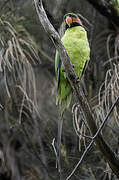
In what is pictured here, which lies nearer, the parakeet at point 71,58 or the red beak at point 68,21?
the parakeet at point 71,58

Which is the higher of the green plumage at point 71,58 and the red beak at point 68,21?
the red beak at point 68,21

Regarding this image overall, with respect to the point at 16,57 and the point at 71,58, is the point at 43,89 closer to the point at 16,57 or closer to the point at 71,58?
the point at 16,57

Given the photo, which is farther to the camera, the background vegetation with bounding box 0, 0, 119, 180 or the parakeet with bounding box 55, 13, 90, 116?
the background vegetation with bounding box 0, 0, 119, 180

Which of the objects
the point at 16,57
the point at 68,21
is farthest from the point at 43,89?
the point at 68,21

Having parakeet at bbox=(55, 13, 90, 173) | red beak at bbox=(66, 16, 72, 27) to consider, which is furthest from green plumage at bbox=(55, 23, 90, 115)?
red beak at bbox=(66, 16, 72, 27)

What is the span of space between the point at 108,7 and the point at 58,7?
0.59 m

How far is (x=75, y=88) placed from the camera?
167cm

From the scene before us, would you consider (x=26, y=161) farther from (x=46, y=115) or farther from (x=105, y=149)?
(x=105, y=149)

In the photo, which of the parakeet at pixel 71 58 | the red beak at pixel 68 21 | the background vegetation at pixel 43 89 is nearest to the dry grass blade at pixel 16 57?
the background vegetation at pixel 43 89

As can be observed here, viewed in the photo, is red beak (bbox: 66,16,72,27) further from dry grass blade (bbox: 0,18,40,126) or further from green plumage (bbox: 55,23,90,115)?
dry grass blade (bbox: 0,18,40,126)

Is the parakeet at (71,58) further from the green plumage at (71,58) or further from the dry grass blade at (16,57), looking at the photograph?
the dry grass blade at (16,57)

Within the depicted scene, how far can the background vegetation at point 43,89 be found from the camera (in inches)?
91.5

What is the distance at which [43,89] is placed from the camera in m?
3.33

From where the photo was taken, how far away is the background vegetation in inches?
91.5
